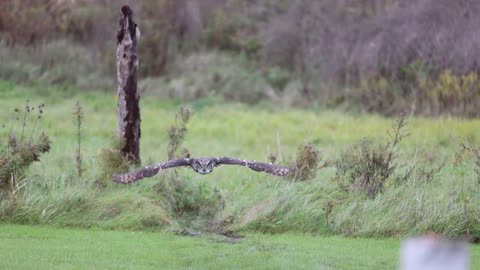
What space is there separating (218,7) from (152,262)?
71.8 ft

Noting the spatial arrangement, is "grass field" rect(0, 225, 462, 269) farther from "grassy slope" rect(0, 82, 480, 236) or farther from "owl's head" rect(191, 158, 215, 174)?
"owl's head" rect(191, 158, 215, 174)

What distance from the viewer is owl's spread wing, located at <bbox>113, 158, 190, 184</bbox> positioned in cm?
1052

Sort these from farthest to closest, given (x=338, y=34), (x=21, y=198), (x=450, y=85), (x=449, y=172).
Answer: (x=338, y=34) < (x=450, y=85) < (x=449, y=172) < (x=21, y=198)

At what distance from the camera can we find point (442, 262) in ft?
12.4

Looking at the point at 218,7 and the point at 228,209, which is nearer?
the point at 228,209

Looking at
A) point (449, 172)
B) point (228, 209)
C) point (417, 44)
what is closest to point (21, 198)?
point (228, 209)

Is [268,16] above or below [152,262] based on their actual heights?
above

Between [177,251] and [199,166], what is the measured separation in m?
1.43

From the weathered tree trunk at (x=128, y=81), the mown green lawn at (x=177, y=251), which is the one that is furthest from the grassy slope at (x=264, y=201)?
the mown green lawn at (x=177, y=251)

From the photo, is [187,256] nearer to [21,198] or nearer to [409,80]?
[21,198]

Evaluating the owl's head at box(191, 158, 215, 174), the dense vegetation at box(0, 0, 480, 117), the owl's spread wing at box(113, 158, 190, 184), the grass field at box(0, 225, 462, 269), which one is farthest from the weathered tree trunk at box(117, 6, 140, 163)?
the dense vegetation at box(0, 0, 480, 117)

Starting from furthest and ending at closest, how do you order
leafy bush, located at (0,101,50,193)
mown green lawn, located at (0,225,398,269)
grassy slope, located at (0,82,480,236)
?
leafy bush, located at (0,101,50,193) < grassy slope, located at (0,82,480,236) < mown green lawn, located at (0,225,398,269)

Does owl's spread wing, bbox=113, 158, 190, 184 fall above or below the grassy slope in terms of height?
above

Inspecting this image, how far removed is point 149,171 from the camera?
426 inches
